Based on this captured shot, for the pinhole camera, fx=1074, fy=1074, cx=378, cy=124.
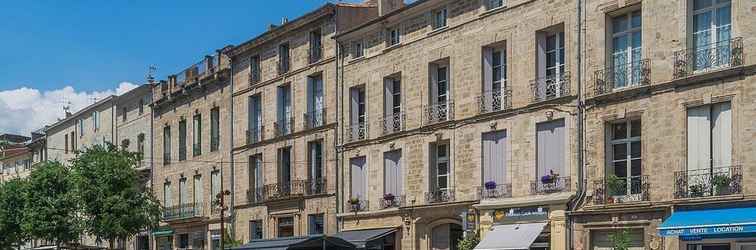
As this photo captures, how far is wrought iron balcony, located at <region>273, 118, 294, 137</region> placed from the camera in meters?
38.6

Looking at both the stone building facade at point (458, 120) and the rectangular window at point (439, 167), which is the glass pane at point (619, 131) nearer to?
the stone building facade at point (458, 120)

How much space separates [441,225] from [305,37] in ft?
33.0

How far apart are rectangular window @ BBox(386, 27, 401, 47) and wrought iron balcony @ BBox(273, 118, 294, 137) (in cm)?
696

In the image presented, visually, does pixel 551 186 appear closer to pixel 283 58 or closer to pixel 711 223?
pixel 711 223

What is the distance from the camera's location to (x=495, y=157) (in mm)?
28297

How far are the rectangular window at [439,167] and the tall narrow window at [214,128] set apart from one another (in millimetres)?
15906

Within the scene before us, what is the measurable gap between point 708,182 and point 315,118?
58.1 feet

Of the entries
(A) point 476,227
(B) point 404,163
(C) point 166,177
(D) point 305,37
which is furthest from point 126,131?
(A) point 476,227

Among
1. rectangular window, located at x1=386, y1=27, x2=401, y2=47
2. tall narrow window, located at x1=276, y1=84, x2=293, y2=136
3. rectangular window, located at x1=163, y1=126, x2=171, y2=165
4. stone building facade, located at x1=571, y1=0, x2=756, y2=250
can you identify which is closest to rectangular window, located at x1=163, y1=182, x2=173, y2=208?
rectangular window, located at x1=163, y1=126, x2=171, y2=165

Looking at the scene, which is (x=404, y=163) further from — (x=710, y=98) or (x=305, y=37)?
(x=710, y=98)

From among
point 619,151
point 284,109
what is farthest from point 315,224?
point 619,151

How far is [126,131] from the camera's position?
53.9 meters

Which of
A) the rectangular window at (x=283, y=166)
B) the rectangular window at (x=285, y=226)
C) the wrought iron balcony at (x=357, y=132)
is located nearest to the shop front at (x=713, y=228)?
the wrought iron balcony at (x=357, y=132)

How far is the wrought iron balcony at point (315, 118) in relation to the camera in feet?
120
